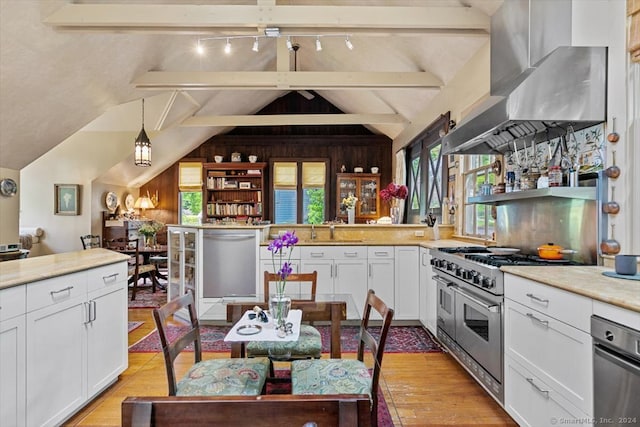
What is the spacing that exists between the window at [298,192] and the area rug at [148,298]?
326 cm

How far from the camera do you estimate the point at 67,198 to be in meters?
7.00

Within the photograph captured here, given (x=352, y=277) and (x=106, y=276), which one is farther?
(x=352, y=277)

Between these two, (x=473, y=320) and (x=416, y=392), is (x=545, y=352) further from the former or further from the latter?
(x=416, y=392)

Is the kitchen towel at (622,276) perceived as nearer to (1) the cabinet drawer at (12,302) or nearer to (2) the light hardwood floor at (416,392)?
(2) the light hardwood floor at (416,392)

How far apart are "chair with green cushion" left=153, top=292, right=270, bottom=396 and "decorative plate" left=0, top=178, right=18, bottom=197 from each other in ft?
15.4

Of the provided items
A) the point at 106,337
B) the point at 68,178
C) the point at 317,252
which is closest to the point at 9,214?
the point at 68,178

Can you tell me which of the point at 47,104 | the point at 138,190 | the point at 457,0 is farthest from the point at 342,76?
the point at 138,190

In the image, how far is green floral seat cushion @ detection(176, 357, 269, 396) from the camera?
152 centimetres

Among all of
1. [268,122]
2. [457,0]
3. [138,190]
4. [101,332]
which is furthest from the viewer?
[138,190]

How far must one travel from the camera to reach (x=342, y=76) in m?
4.83

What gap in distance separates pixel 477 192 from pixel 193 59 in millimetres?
4216

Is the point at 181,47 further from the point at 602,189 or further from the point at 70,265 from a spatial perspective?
the point at 602,189

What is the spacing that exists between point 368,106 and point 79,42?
208 inches

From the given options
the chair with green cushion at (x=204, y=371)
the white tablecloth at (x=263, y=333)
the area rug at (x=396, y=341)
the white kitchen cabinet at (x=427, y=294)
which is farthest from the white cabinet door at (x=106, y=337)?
the white kitchen cabinet at (x=427, y=294)
